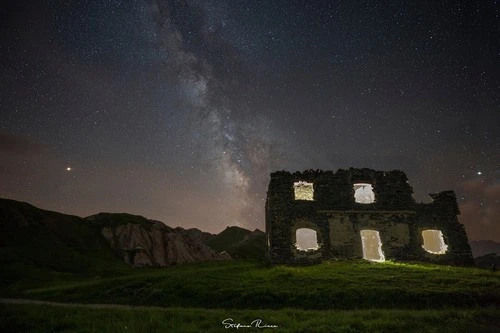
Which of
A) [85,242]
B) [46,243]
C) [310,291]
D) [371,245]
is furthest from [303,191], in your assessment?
[46,243]

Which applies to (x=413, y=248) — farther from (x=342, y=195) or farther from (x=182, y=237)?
(x=182, y=237)

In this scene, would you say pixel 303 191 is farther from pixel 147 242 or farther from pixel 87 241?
pixel 87 241

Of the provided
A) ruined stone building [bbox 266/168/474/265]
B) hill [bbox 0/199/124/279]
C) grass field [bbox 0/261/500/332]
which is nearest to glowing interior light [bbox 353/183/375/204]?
ruined stone building [bbox 266/168/474/265]

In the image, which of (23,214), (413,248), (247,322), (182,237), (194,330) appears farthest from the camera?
(182,237)

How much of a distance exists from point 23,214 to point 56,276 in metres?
24.6

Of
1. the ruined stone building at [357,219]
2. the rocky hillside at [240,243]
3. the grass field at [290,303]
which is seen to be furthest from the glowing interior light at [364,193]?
the rocky hillside at [240,243]

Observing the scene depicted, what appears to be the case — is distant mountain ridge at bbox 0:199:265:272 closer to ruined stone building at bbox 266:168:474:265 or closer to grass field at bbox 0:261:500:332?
grass field at bbox 0:261:500:332

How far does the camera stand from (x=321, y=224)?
80.2ft

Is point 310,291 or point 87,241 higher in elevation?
point 87,241

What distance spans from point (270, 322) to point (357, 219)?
60.5 feet

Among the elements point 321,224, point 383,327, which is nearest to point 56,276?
point 321,224

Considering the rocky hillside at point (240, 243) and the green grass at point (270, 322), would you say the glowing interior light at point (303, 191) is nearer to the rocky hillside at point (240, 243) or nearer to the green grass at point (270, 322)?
the rocky hillside at point (240, 243)

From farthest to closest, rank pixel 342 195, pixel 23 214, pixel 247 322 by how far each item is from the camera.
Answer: pixel 23 214
pixel 342 195
pixel 247 322

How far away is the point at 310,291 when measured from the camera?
13102 millimetres
